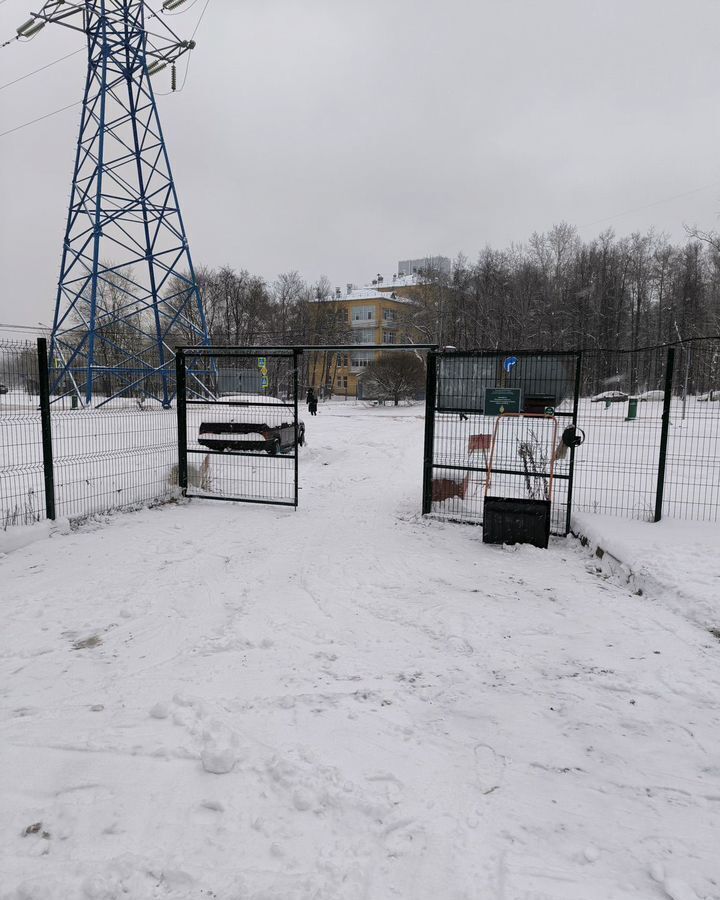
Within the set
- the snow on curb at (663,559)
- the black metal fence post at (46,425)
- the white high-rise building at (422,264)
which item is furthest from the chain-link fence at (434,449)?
the white high-rise building at (422,264)

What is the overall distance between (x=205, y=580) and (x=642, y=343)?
2203 inches

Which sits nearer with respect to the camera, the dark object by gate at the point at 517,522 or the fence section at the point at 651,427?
the dark object by gate at the point at 517,522

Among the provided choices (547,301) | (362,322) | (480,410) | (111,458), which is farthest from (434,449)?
(362,322)

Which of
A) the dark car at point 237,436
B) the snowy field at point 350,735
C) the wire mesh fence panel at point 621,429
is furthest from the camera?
the dark car at point 237,436

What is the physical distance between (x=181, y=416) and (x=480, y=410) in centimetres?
488

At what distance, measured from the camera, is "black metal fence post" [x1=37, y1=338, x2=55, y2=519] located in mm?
6500

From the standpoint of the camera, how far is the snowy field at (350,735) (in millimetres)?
2139

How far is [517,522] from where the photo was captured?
264 inches

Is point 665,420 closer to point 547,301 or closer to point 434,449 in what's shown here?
point 434,449

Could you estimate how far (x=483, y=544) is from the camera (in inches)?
270

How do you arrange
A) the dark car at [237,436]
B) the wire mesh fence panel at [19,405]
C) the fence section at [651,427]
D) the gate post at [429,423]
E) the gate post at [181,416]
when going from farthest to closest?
the dark car at [237,436]
the gate post at [181,416]
the gate post at [429,423]
the fence section at [651,427]
the wire mesh fence panel at [19,405]

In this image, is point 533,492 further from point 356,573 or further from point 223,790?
point 223,790

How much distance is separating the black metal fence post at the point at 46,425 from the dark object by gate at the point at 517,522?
5413 millimetres

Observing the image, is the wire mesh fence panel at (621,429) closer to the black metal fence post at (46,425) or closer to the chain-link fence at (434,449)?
the chain-link fence at (434,449)
